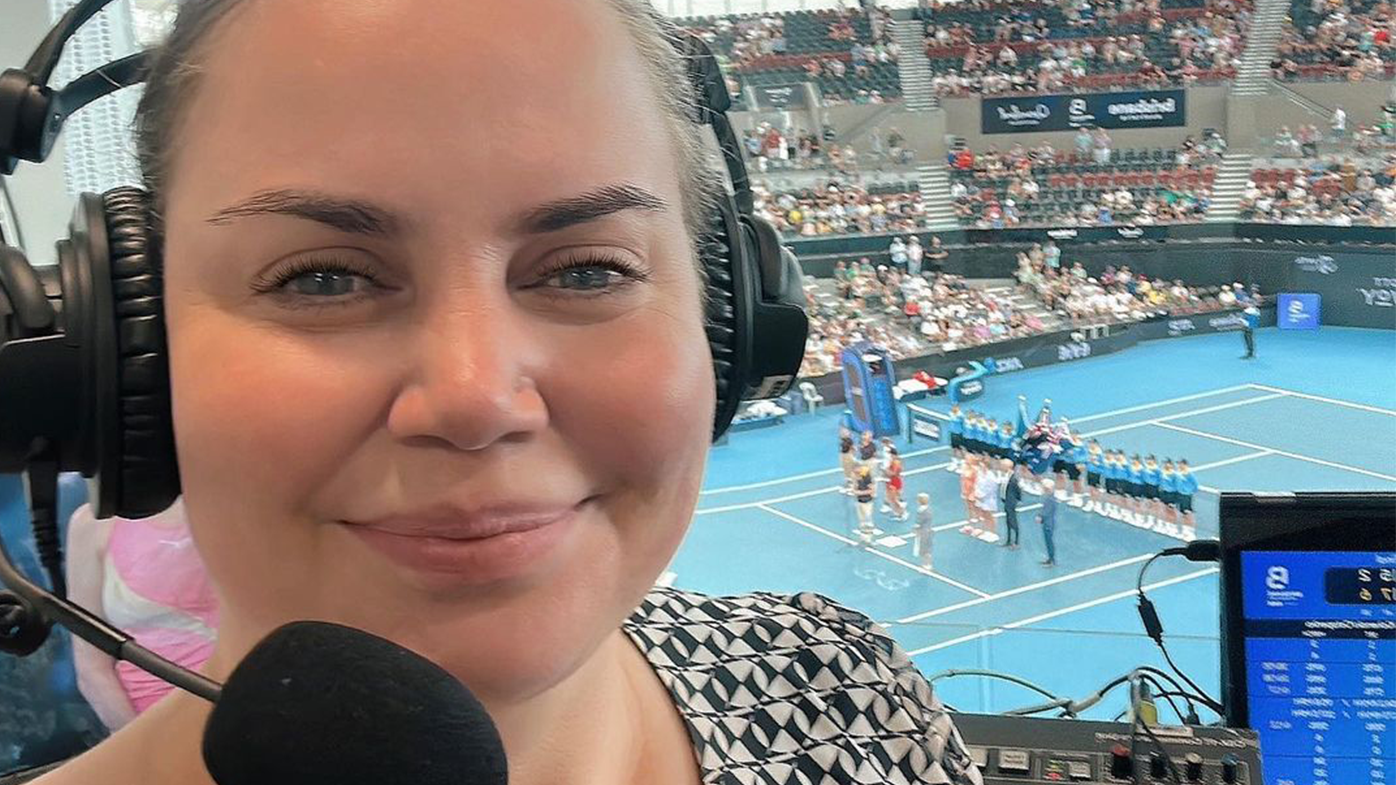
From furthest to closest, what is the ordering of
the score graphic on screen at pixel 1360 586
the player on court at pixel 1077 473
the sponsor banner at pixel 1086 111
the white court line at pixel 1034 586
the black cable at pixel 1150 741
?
the sponsor banner at pixel 1086 111
the player on court at pixel 1077 473
the white court line at pixel 1034 586
the score graphic on screen at pixel 1360 586
the black cable at pixel 1150 741

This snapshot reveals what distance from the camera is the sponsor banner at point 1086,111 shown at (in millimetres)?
9867

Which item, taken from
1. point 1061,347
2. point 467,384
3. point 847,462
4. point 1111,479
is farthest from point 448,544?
point 1061,347

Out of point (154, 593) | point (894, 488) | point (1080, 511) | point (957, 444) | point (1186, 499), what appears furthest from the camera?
point (957, 444)

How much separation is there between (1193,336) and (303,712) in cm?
1081

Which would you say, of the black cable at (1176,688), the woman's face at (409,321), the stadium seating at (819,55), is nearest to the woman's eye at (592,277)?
the woman's face at (409,321)

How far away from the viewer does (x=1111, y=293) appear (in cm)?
1010

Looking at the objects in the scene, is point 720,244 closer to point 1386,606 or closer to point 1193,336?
point 1386,606

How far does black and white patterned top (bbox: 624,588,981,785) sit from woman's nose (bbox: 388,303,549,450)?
363 millimetres

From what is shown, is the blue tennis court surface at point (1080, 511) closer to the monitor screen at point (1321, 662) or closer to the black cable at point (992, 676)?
the black cable at point (992, 676)

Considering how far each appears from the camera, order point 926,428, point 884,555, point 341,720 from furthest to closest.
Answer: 1. point 926,428
2. point 884,555
3. point 341,720

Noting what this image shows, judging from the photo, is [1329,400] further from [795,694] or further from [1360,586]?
[795,694]

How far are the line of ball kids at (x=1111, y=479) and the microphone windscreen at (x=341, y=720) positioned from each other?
6.67 metres

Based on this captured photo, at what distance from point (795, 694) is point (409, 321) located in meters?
0.46

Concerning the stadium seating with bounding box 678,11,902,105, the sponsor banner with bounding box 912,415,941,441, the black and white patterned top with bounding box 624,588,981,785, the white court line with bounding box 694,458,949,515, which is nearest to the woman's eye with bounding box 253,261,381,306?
the black and white patterned top with bounding box 624,588,981,785
